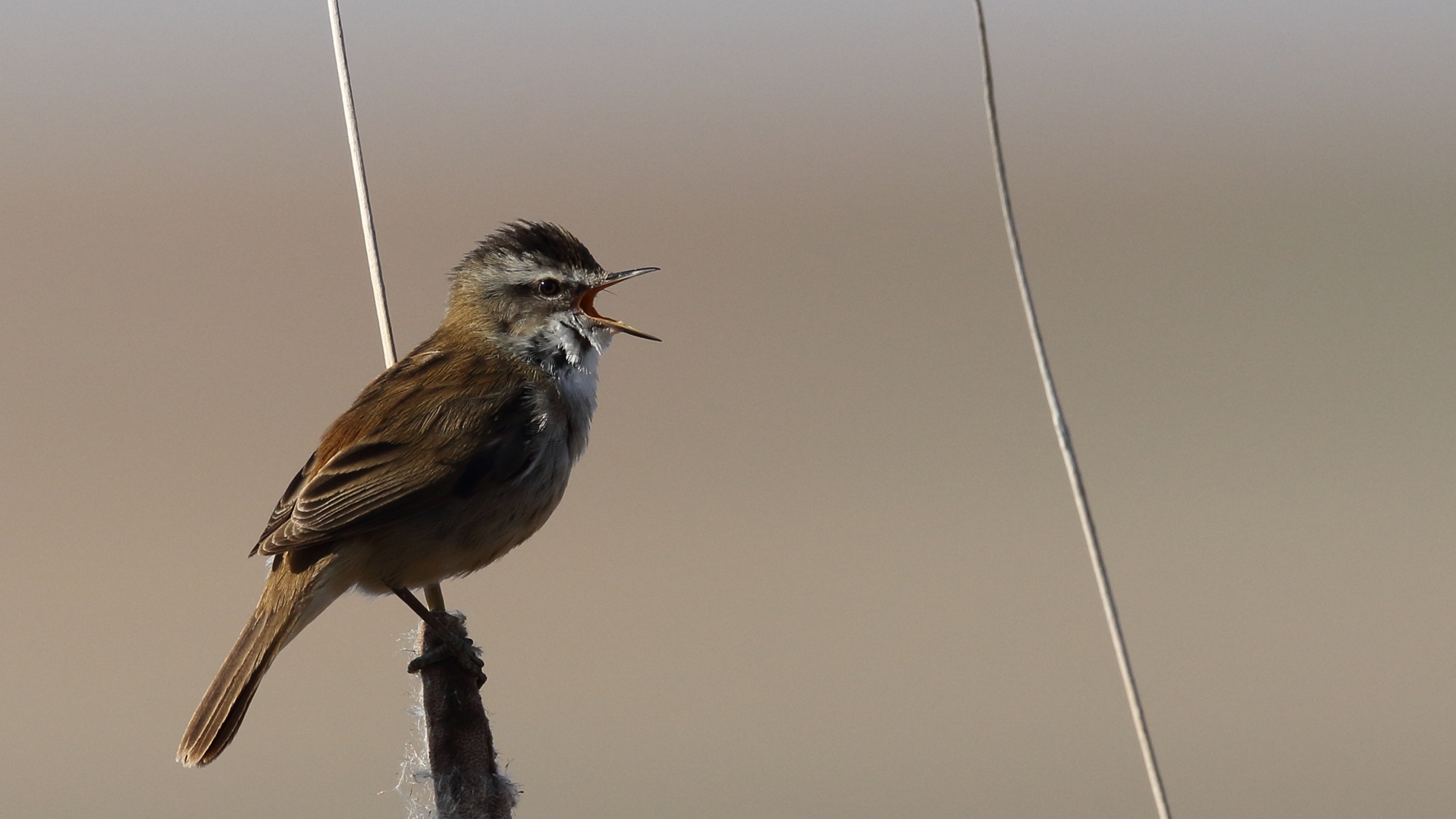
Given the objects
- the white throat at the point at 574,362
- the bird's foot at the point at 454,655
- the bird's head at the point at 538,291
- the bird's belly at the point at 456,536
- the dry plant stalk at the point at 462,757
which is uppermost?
the bird's head at the point at 538,291

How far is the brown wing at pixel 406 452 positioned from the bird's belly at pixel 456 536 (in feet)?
0.13

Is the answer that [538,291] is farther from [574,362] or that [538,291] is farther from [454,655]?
[454,655]

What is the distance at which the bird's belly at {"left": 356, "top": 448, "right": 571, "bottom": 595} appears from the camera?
3992 mm

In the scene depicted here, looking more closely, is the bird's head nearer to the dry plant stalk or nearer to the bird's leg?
the bird's leg

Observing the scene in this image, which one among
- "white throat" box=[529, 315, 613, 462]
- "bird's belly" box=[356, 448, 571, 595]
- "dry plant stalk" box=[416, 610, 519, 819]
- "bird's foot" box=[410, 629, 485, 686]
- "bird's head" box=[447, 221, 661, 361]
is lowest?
"dry plant stalk" box=[416, 610, 519, 819]

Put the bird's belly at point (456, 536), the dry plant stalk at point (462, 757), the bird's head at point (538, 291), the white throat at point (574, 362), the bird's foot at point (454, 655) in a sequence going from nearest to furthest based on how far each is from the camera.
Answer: the dry plant stalk at point (462, 757)
the bird's foot at point (454, 655)
the bird's belly at point (456, 536)
the white throat at point (574, 362)
the bird's head at point (538, 291)

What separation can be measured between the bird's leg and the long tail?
21cm

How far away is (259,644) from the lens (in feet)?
11.9

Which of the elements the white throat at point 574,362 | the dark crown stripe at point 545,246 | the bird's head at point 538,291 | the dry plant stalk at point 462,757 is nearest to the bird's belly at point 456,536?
the white throat at point 574,362

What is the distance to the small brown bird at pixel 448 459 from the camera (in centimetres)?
377

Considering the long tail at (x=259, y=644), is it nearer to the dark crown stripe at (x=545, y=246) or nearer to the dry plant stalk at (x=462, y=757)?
the dry plant stalk at (x=462, y=757)

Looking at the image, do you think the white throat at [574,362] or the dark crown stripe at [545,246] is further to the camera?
the dark crown stripe at [545,246]

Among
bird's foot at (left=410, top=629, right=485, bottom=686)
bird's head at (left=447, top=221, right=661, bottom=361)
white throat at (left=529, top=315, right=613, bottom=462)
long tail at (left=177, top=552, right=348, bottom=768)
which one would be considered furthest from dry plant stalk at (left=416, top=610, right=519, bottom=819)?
bird's head at (left=447, top=221, right=661, bottom=361)

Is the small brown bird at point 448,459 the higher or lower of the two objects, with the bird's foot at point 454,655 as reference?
higher
